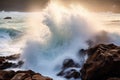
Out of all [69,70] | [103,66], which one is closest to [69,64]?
[69,70]

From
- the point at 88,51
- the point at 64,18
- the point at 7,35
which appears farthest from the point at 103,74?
the point at 7,35

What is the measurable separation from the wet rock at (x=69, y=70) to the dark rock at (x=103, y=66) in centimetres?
74

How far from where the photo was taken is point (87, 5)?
52344 mm

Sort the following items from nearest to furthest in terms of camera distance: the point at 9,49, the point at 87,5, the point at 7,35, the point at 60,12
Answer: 1. the point at 60,12
2. the point at 9,49
3. the point at 7,35
4. the point at 87,5

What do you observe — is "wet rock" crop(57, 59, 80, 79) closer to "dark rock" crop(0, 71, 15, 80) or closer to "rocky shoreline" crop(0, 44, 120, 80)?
"rocky shoreline" crop(0, 44, 120, 80)

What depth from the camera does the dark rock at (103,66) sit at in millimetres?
11141

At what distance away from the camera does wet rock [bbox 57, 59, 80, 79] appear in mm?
12674

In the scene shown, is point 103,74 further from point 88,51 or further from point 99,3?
point 99,3

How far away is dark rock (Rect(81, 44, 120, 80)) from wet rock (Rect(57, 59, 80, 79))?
74cm

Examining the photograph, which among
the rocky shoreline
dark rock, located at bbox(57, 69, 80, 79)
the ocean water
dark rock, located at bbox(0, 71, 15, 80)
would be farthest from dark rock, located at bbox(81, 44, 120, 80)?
dark rock, located at bbox(0, 71, 15, 80)

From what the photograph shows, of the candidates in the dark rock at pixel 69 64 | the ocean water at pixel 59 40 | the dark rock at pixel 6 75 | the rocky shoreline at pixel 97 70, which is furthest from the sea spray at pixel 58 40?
the dark rock at pixel 6 75

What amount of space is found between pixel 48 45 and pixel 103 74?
573 centimetres

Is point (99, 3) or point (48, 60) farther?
point (99, 3)

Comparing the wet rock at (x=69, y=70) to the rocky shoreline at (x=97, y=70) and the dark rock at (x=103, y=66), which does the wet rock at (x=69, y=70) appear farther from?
the dark rock at (x=103, y=66)
